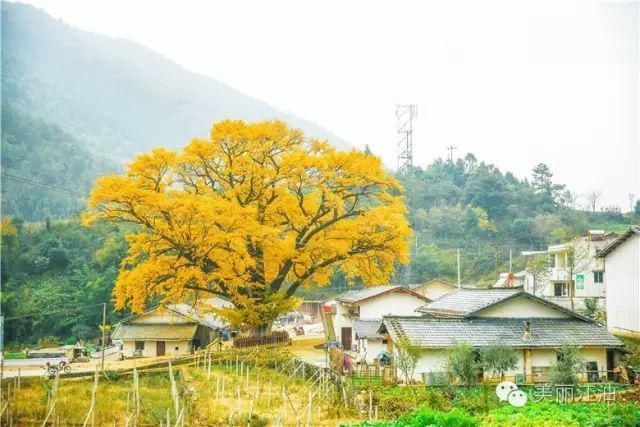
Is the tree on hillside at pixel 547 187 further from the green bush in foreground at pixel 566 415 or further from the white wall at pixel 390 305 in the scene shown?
the green bush in foreground at pixel 566 415

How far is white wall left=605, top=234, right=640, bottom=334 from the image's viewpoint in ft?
59.7

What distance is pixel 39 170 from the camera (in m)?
54.4

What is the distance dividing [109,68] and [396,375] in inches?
5788

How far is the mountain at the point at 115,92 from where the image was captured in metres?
112

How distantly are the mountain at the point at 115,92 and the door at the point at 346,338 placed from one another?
276 ft

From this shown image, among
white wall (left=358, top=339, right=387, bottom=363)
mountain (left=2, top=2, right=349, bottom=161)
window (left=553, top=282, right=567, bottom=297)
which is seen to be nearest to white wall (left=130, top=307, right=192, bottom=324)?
white wall (left=358, top=339, right=387, bottom=363)

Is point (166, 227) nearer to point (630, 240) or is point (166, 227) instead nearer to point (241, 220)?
point (241, 220)

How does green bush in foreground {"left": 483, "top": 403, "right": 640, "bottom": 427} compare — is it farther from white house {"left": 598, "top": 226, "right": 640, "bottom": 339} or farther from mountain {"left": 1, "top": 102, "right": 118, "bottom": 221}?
mountain {"left": 1, "top": 102, "right": 118, "bottom": 221}

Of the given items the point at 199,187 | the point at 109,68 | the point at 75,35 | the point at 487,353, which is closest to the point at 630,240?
the point at 487,353

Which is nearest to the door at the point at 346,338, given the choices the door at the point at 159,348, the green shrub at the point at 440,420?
the door at the point at 159,348

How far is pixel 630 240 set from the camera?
18.6 m

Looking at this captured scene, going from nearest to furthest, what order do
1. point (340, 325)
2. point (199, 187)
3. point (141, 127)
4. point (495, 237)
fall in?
point (199, 187)
point (340, 325)
point (495, 237)
point (141, 127)

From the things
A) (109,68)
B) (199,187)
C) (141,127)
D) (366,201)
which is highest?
(109,68)

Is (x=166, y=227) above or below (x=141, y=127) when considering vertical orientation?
below
